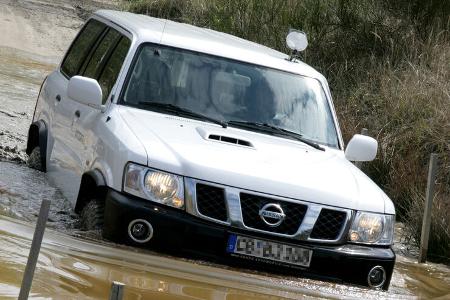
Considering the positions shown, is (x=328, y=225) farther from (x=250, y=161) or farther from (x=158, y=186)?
(x=158, y=186)

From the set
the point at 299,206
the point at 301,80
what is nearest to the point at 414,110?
the point at 301,80

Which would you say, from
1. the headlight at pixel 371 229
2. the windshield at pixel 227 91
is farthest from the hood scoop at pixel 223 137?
the headlight at pixel 371 229

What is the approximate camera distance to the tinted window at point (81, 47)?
10.1 meters

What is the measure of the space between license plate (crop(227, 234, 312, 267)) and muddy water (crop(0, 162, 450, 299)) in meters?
0.11

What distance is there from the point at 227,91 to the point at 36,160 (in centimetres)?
217

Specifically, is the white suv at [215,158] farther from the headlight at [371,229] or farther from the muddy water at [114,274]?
the muddy water at [114,274]

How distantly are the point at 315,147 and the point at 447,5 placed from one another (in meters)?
9.97

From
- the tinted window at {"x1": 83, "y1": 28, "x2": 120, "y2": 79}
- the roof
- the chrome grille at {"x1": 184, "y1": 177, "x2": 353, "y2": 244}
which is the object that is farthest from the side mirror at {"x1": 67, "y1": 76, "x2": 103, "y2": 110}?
the chrome grille at {"x1": 184, "y1": 177, "x2": 353, "y2": 244}

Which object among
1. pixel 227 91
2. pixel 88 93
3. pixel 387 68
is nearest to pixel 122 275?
pixel 88 93

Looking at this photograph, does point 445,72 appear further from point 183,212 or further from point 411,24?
point 183,212

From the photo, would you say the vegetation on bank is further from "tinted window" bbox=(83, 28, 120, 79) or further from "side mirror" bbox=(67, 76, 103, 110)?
"side mirror" bbox=(67, 76, 103, 110)

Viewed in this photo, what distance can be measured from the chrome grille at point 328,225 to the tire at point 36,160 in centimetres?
327

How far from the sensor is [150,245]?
7293 mm

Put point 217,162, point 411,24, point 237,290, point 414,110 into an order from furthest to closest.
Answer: point 411,24 → point 414,110 → point 217,162 → point 237,290
